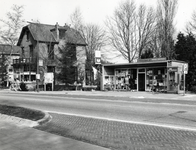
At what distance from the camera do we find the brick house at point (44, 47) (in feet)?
137

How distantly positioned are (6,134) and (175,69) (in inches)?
741


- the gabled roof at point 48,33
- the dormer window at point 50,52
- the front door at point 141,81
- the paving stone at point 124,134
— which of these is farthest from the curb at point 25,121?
the gabled roof at point 48,33

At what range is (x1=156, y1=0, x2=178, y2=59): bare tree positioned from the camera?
4128 centimetres

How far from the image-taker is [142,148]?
238 inches

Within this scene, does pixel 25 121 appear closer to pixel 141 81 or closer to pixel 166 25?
pixel 141 81

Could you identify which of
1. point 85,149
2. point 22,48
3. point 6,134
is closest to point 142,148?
point 85,149

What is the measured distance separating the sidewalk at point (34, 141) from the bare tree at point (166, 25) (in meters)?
36.3

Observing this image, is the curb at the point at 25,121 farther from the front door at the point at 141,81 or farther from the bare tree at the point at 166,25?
the bare tree at the point at 166,25

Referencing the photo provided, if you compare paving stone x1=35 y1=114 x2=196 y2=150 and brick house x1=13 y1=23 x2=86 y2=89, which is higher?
brick house x1=13 y1=23 x2=86 y2=89

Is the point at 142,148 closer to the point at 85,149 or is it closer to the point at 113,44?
the point at 85,149

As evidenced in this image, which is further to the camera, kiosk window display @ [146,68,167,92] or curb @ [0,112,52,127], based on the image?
kiosk window display @ [146,68,167,92]

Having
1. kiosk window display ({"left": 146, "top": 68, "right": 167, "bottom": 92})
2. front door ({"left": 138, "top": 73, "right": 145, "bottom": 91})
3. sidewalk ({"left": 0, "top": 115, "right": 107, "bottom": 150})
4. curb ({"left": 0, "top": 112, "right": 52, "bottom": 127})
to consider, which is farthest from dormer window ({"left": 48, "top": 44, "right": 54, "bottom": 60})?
sidewalk ({"left": 0, "top": 115, "right": 107, "bottom": 150})

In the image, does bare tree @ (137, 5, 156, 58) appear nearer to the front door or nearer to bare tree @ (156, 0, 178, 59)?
bare tree @ (156, 0, 178, 59)

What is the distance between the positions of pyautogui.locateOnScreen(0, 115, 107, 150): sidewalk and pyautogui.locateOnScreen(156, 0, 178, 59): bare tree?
1431 inches
